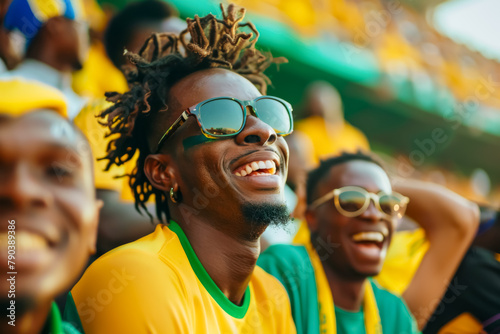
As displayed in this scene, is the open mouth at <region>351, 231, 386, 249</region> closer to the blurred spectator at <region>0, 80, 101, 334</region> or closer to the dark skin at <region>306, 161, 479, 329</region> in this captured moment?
the dark skin at <region>306, 161, 479, 329</region>

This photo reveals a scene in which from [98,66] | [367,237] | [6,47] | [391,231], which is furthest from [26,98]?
[98,66]

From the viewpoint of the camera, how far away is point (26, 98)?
1011 millimetres

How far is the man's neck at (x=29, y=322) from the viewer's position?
0.95 meters

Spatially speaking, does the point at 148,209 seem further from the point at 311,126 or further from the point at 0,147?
the point at 311,126

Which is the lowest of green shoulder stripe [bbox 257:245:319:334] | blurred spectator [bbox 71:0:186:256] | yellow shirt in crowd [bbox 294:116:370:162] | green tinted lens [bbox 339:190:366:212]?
yellow shirt in crowd [bbox 294:116:370:162]

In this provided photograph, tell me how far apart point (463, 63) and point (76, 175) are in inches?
420

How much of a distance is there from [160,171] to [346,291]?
0.93m

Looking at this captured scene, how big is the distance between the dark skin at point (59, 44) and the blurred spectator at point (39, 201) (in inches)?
83.1

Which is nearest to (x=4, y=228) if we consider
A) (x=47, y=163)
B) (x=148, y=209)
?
(x=47, y=163)

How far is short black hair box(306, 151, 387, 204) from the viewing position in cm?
239

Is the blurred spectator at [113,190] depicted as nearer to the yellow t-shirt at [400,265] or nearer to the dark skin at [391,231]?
the dark skin at [391,231]

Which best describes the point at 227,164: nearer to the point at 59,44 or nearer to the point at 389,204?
the point at 389,204

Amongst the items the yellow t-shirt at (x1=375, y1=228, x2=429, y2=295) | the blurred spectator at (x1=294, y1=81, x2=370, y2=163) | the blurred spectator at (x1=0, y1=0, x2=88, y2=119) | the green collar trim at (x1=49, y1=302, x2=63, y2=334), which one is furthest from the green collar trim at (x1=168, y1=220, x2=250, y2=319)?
the blurred spectator at (x1=294, y1=81, x2=370, y2=163)

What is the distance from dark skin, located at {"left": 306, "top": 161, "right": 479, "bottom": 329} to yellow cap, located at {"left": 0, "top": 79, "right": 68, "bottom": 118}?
1.39 metres
